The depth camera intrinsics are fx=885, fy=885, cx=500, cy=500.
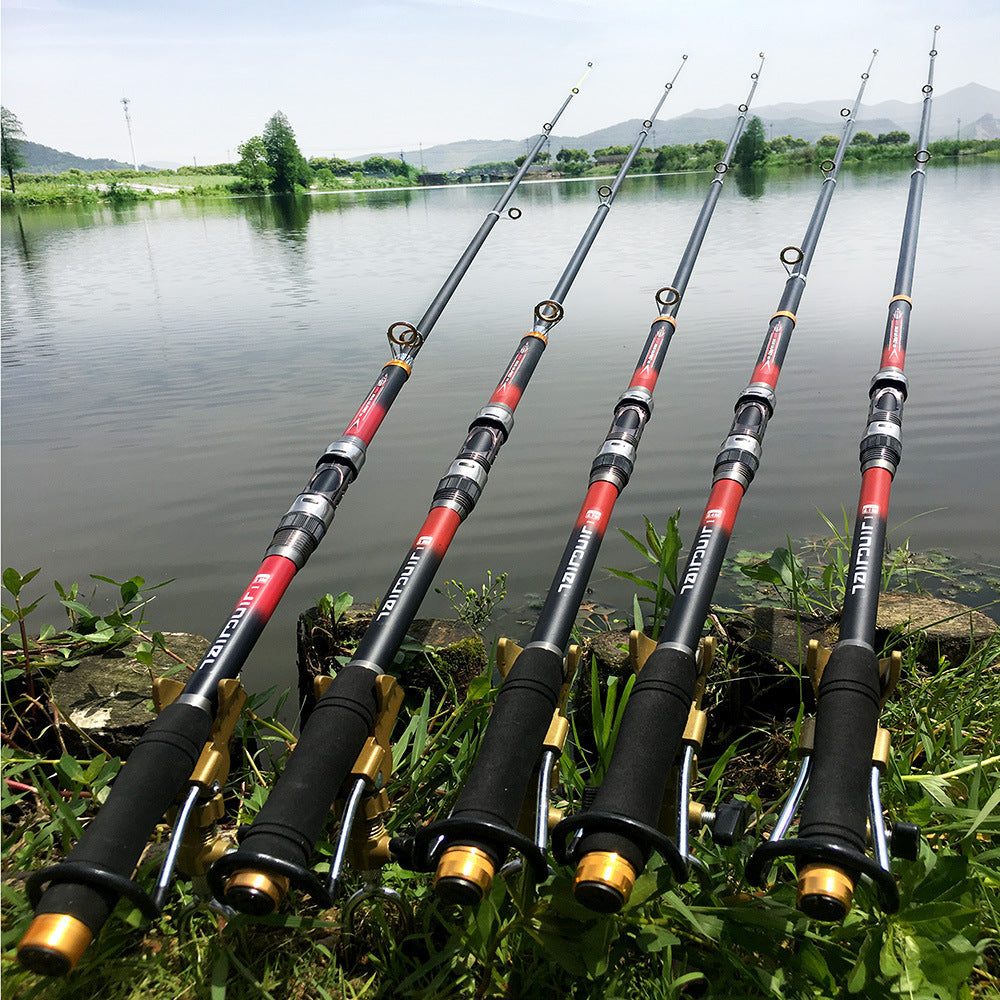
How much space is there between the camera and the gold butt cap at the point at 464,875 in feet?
4.29

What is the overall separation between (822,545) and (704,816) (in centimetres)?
282

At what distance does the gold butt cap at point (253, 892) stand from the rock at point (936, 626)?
207 cm

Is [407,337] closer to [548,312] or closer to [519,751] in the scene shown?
[548,312]

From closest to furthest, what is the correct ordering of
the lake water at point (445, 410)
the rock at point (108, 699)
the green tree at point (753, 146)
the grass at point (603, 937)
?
the grass at point (603, 937) < the rock at point (108, 699) < the lake water at point (445, 410) < the green tree at point (753, 146)

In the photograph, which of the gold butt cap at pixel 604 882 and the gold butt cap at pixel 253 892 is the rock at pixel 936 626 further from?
the gold butt cap at pixel 253 892

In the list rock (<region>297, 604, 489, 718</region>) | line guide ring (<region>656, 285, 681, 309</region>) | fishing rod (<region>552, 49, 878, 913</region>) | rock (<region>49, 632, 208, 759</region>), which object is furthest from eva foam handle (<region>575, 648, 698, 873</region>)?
line guide ring (<region>656, 285, 681, 309</region>)

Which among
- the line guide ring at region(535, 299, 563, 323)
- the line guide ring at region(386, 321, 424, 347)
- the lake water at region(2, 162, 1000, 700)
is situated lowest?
the lake water at region(2, 162, 1000, 700)

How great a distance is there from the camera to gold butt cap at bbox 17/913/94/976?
1242 millimetres


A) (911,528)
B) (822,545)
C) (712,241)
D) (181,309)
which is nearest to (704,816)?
(822,545)

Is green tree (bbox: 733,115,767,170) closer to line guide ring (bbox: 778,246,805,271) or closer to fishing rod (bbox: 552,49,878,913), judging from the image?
line guide ring (bbox: 778,246,805,271)

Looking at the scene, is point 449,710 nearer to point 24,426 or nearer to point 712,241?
point 24,426

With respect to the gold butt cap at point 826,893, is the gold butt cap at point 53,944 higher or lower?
lower

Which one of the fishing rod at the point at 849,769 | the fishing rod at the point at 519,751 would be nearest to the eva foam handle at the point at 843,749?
the fishing rod at the point at 849,769

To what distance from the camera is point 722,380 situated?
19.9ft
